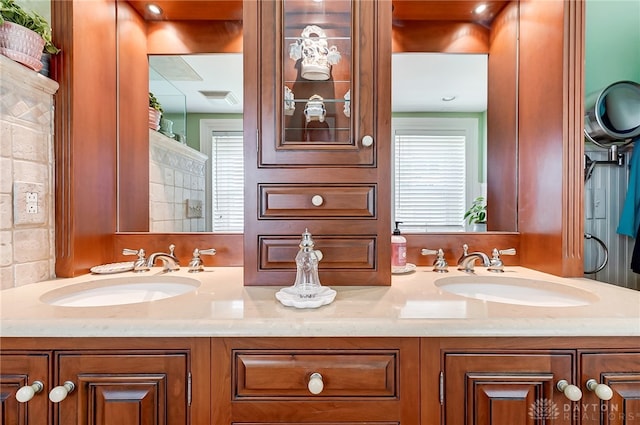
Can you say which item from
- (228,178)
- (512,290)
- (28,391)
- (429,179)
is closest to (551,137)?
(429,179)

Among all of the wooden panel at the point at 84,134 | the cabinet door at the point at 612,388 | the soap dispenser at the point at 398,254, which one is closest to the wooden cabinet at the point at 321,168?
the soap dispenser at the point at 398,254

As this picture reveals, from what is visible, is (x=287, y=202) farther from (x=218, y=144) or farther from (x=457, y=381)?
(x=457, y=381)

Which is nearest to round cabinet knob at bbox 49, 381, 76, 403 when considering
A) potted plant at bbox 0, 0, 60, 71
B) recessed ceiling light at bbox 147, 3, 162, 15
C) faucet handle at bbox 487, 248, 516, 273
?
potted plant at bbox 0, 0, 60, 71

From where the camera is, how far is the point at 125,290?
1.23 m

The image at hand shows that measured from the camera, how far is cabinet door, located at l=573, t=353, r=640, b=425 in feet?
2.58

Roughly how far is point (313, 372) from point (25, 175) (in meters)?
1.13

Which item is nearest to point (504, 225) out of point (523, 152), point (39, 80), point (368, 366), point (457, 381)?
point (523, 152)

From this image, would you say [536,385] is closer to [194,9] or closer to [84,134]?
[84,134]

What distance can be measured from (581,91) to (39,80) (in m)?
1.90

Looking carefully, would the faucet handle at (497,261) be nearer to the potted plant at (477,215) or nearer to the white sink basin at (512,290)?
the white sink basin at (512,290)

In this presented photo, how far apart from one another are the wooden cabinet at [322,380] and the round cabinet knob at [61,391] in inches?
13.2

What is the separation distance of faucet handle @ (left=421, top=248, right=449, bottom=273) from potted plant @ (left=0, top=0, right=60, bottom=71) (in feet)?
5.11

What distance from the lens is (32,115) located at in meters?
1.11

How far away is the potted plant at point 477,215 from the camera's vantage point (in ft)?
4.86
